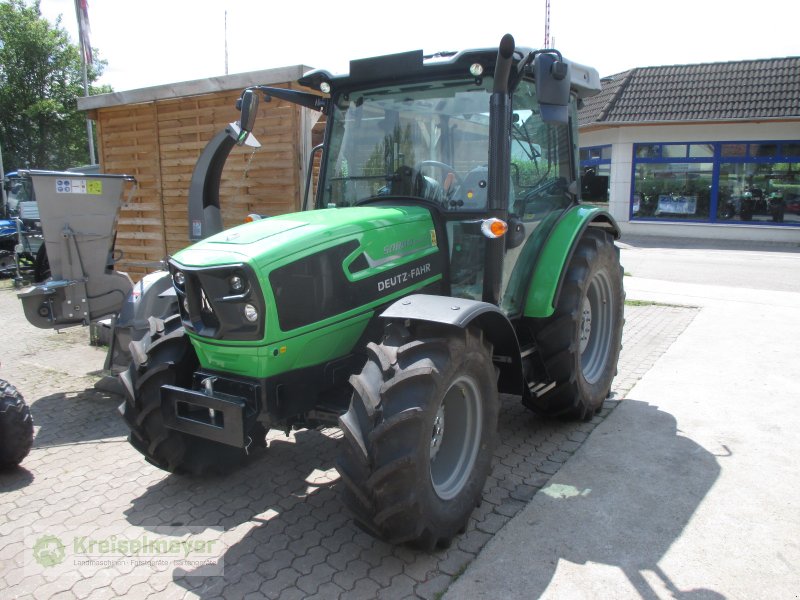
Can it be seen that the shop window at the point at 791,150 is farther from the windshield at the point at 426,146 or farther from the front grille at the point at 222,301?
the front grille at the point at 222,301

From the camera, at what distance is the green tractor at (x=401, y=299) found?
9.33 feet

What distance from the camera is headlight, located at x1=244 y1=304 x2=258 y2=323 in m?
2.90

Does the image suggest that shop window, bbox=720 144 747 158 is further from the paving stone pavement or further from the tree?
the tree

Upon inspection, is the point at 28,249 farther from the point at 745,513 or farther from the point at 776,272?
the point at 776,272

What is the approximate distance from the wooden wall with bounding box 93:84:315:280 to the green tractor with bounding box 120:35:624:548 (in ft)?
8.20

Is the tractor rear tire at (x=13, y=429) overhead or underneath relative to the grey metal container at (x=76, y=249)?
underneath

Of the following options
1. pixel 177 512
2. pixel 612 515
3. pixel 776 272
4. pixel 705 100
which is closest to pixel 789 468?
pixel 612 515

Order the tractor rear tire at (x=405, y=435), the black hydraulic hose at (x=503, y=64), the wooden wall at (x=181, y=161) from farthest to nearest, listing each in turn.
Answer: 1. the wooden wall at (x=181, y=161)
2. the black hydraulic hose at (x=503, y=64)
3. the tractor rear tire at (x=405, y=435)

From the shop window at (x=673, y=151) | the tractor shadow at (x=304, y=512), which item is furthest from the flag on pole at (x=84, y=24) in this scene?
the tractor shadow at (x=304, y=512)

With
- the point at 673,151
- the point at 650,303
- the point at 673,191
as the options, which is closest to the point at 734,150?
the point at 673,151

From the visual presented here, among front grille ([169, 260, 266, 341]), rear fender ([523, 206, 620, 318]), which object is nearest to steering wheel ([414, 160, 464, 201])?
rear fender ([523, 206, 620, 318])

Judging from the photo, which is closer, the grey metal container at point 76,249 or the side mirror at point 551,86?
the side mirror at point 551,86

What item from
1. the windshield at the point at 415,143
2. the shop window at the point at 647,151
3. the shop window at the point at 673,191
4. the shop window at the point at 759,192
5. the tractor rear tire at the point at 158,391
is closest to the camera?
the tractor rear tire at the point at 158,391

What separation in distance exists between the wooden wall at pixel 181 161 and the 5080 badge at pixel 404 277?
139 inches
